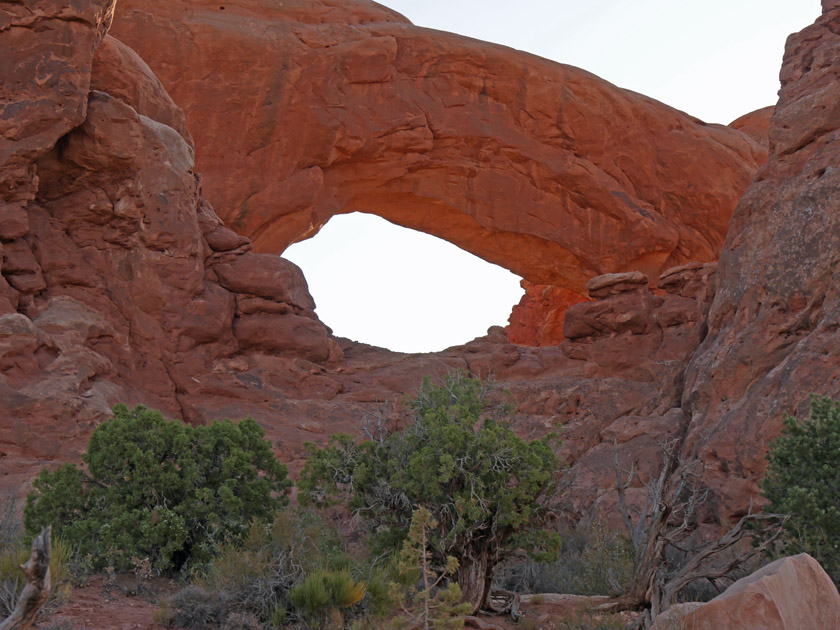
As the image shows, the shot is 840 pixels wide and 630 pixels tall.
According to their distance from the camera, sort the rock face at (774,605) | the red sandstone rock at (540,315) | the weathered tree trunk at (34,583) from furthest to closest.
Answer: the red sandstone rock at (540,315), the rock face at (774,605), the weathered tree trunk at (34,583)

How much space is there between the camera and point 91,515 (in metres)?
10.1

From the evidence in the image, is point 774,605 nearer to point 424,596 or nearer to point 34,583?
point 424,596

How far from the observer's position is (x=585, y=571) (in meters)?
10.8

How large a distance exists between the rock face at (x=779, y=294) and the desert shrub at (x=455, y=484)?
4.78 m

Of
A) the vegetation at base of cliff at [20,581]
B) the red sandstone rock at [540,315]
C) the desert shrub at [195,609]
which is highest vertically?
the red sandstone rock at [540,315]

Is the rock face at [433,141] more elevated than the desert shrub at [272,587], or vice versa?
the rock face at [433,141]

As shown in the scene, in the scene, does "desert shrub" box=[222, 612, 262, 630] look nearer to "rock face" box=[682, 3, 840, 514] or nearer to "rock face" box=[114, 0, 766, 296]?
"rock face" box=[682, 3, 840, 514]

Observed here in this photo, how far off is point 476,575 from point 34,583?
5.07 m

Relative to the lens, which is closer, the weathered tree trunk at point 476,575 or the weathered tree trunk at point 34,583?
the weathered tree trunk at point 34,583

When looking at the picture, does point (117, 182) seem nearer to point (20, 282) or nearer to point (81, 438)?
point (20, 282)

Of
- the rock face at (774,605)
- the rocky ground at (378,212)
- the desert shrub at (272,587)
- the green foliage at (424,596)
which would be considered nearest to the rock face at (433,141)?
the rocky ground at (378,212)

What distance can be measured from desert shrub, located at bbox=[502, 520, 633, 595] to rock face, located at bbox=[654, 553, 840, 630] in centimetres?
297

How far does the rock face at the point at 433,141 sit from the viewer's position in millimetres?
24141

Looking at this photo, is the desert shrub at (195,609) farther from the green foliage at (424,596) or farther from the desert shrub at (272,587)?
the green foliage at (424,596)
